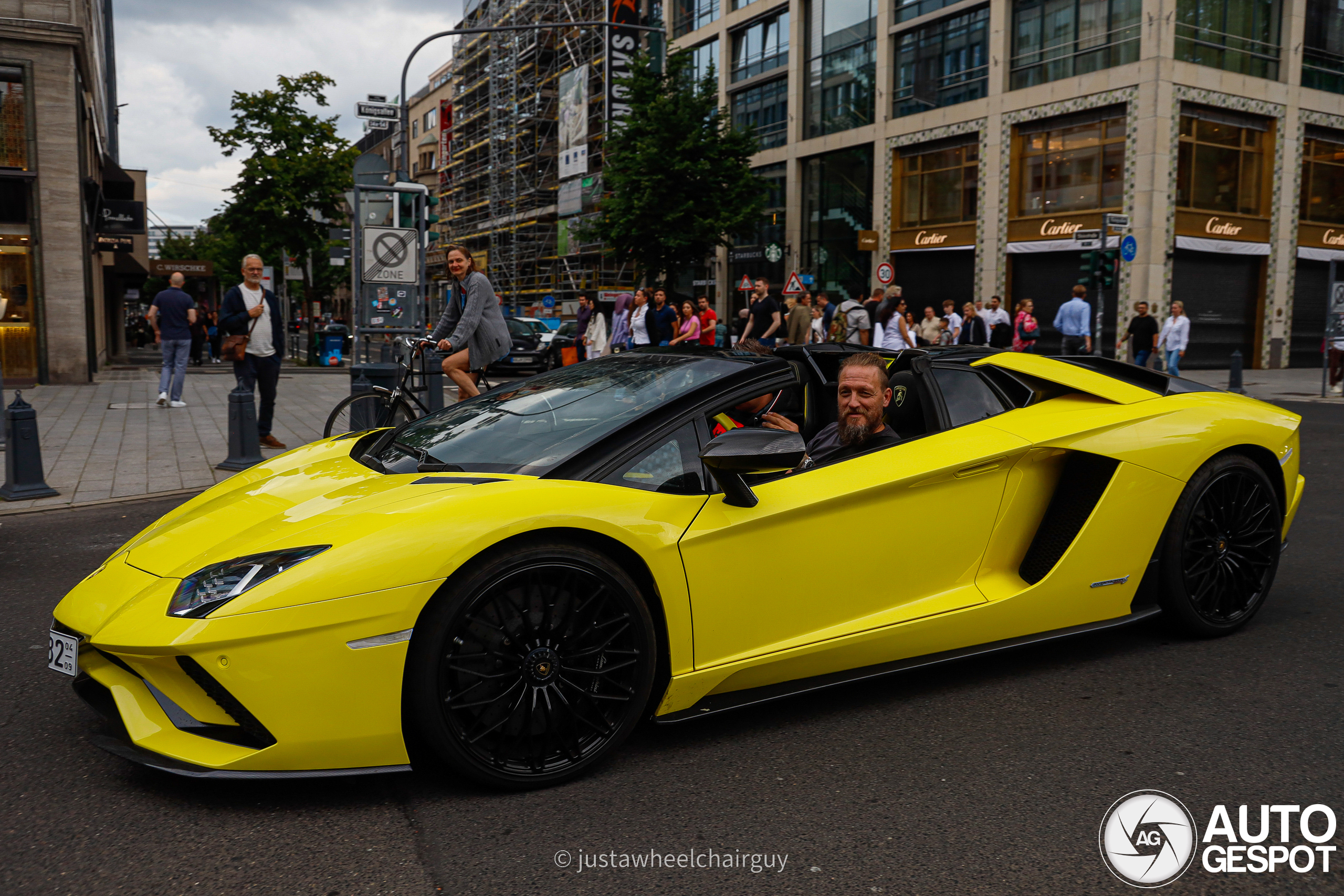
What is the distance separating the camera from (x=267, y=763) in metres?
2.61

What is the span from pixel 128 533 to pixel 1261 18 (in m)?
29.6

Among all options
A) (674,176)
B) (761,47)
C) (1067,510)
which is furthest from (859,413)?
(761,47)

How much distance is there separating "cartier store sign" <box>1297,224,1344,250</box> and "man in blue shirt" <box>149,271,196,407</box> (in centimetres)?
2717

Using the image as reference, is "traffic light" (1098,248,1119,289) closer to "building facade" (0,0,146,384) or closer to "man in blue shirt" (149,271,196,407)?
"man in blue shirt" (149,271,196,407)

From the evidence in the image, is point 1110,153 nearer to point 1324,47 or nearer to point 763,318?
point 1324,47

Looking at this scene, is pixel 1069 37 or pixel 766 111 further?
pixel 766 111

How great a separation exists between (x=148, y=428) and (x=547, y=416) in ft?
A: 34.3

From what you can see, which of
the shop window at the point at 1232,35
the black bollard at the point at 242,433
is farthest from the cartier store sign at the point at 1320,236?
the black bollard at the point at 242,433

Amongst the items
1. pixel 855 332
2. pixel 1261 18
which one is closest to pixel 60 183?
pixel 855 332

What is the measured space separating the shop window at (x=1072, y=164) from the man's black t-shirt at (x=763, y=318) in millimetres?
13067

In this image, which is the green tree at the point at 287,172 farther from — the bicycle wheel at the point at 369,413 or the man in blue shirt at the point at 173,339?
the bicycle wheel at the point at 369,413

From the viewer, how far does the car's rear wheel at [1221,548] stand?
406 cm

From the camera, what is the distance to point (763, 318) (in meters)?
17.1

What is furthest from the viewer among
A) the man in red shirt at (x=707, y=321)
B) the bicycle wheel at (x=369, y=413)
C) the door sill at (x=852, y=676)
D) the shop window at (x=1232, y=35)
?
the shop window at (x=1232, y=35)
